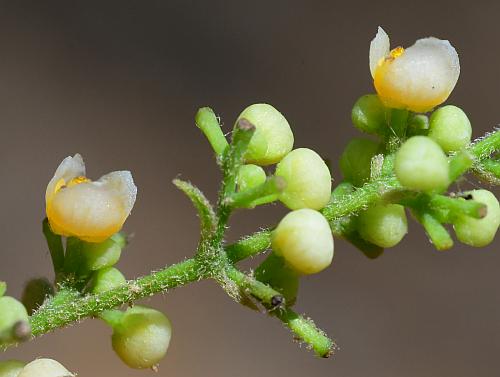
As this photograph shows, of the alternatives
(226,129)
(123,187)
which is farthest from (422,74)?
(226,129)

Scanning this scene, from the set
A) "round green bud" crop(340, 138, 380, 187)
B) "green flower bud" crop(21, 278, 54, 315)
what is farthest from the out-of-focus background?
"round green bud" crop(340, 138, 380, 187)

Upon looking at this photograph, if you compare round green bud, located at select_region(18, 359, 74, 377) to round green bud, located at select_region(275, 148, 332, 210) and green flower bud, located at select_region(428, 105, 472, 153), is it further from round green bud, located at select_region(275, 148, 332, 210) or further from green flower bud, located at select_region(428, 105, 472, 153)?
green flower bud, located at select_region(428, 105, 472, 153)

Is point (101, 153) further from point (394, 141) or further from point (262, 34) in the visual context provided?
point (394, 141)

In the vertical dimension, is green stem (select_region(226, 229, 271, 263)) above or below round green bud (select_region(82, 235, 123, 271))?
above

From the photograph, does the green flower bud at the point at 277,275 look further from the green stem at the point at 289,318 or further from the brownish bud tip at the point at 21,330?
the brownish bud tip at the point at 21,330

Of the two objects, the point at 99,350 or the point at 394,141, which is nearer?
the point at 394,141

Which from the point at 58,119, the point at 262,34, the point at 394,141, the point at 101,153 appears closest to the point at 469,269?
the point at 262,34
